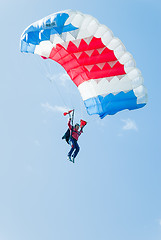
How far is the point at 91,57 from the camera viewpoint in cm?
1487

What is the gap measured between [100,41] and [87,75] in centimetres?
164

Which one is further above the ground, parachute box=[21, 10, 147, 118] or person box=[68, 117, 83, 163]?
parachute box=[21, 10, 147, 118]

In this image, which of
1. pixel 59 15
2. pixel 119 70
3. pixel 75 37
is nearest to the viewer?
pixel 59 15

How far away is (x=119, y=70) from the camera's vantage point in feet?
48.9

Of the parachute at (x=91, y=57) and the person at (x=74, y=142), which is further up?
the parachute at (x=91, y=57)

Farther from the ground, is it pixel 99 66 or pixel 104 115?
pixel 99 66

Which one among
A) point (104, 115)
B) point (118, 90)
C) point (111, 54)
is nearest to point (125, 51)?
point (111, 54)

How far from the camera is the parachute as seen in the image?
44.0 ft

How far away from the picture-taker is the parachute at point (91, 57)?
13414 millimetres

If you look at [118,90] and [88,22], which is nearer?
[88,22]

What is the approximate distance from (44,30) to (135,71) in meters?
3.32

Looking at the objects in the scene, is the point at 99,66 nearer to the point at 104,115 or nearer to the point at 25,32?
the point at 104,115

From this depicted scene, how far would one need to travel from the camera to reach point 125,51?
14.2 meters

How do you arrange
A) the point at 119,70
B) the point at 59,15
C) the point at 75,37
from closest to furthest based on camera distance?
the point at 59,15 → the point at 75,37 → the point at 119,70
